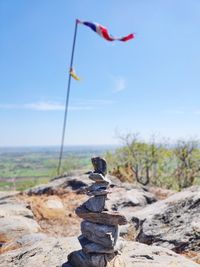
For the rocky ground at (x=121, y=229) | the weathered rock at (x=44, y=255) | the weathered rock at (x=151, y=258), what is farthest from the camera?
the rocky ground at (x=121, y=229)

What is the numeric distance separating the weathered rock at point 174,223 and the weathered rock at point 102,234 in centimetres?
472

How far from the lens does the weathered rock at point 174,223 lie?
11633mm

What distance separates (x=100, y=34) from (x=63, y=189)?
39.0 feet

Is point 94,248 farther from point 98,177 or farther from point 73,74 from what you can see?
point 73,74

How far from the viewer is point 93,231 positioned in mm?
7777

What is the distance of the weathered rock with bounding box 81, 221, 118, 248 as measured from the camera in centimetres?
758

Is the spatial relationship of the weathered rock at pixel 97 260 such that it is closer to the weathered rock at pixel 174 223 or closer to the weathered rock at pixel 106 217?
the weathered rock at pixel 106 217

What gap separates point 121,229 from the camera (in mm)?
14883

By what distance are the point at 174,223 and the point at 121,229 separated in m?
2.83

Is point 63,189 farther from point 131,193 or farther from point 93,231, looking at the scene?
point 93,231

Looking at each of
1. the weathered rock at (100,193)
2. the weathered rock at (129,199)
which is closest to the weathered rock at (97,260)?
the weathered rock at (100,193)

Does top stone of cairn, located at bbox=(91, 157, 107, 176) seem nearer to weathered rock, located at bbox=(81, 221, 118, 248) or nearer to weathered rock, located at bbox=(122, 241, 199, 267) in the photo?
weathered rock, located at bbox=(81, 221, 118, 248)

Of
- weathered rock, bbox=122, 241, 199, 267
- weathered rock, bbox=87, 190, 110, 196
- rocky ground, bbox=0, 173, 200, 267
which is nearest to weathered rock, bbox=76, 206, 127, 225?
rocky ground, bbox=0, 173, 200, 267

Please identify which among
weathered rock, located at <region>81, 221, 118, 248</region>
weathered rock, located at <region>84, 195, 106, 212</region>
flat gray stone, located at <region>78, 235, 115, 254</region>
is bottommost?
flat gray stone, located at <region>78, 235, 115, 254</region>
